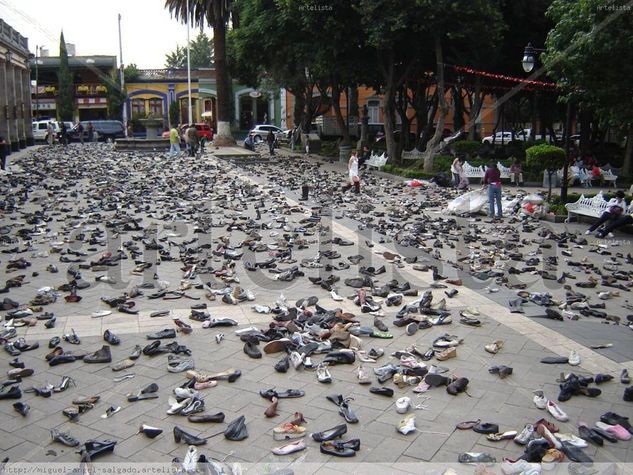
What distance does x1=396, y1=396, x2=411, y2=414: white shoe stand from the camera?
497 centimetres

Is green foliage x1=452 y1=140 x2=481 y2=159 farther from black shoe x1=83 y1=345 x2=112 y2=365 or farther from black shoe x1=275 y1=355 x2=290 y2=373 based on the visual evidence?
black shoe x1=83 y1=345 x2=112 y2=365

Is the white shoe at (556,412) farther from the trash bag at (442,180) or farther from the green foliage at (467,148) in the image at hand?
the green foliage at (467,148)

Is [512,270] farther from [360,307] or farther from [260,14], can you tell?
[260,14]

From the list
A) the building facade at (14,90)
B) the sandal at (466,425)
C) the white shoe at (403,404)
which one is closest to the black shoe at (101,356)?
the white shoe at (403,404)

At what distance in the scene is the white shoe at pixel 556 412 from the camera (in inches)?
190

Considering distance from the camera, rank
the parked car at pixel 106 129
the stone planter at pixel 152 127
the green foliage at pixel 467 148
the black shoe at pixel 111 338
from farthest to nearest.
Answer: the parked car at pixel 106 129 → the stone planter at pixel 152 127 → the green foliage at pixel 467 148 → the black shoe at pixel 111 338

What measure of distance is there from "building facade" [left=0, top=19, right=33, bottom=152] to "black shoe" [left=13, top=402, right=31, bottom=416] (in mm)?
31766

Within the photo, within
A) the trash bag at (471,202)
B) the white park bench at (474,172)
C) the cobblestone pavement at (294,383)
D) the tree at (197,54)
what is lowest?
the cobblestone pavement at (294,383)

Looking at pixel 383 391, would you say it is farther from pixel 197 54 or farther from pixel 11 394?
pixel 197 54

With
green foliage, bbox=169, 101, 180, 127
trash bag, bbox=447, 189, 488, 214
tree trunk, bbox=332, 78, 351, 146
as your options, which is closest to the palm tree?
tree trunk, bbox=332, 78, 351, 146

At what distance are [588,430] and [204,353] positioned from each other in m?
3.49

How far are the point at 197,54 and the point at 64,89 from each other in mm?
51039

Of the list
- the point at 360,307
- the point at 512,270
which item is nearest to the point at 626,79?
the point at 512,270

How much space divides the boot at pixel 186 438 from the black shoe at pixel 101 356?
1752mm
